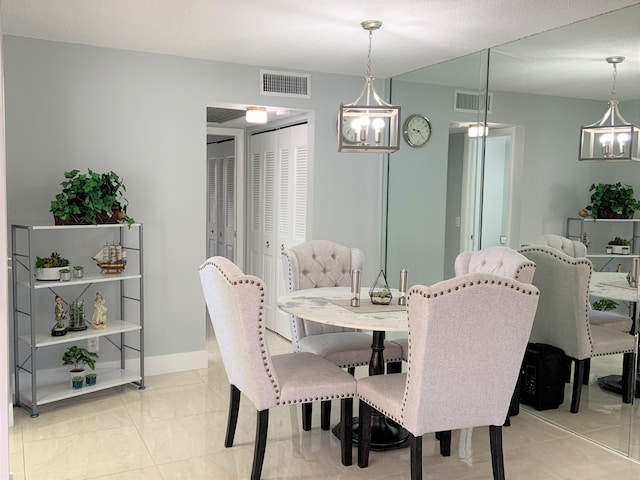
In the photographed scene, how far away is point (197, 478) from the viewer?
117 inches

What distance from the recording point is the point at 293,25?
3668 millimetres

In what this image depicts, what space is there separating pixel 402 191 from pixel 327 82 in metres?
1.12

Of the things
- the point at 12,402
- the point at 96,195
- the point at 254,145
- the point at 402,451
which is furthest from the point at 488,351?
the point at 254,145

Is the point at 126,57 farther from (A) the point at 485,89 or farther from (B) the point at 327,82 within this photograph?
(A) the point at 485,89

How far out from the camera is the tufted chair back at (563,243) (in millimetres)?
3646

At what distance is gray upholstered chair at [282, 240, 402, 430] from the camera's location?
3.60 m

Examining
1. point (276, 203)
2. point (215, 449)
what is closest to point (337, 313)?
point (215, 449)

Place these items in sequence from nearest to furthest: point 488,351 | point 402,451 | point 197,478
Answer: point 488,351
point 197,478
point 402,451

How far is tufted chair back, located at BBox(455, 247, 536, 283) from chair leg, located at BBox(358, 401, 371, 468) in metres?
1.16

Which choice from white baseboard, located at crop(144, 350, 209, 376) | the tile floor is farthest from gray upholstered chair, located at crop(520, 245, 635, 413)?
white baseboard, located at crop(144, 350, 209, 376)

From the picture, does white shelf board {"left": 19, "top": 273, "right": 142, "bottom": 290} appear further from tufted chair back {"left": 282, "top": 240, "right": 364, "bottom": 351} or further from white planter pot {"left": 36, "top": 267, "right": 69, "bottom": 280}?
tufted chair back {"left": 282, "top": 240, "right": 364, "bottom": 351}

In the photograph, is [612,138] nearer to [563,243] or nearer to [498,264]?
[563,243]

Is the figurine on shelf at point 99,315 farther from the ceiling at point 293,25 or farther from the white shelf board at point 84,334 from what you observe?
the ceiling at point 293,25

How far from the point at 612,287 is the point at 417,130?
2220mm
